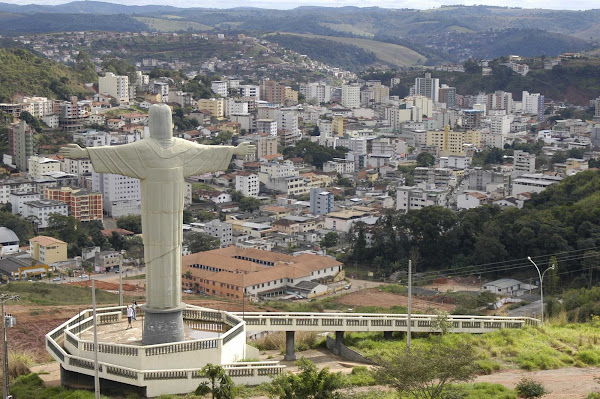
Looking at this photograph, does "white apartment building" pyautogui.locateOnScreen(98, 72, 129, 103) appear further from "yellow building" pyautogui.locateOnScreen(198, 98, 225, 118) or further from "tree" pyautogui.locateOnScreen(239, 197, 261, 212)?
"tree" pyautogui.locateOnScreen(239, 197, 261, 212)

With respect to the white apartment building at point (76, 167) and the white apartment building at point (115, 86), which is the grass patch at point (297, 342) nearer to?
the white apartment building at point (76, 167)

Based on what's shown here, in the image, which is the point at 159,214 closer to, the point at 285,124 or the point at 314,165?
the point at 314,165

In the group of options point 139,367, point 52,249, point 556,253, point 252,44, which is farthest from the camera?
point 252,44

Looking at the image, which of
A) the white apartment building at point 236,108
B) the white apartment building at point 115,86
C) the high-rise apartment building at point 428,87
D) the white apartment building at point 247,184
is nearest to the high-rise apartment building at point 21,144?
the white apartment building at point 247,184

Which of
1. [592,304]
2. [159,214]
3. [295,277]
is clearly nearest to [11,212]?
[295,277]

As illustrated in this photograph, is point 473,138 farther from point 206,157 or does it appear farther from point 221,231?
point 206,157

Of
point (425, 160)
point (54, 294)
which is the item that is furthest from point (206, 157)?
point (425, 160)
